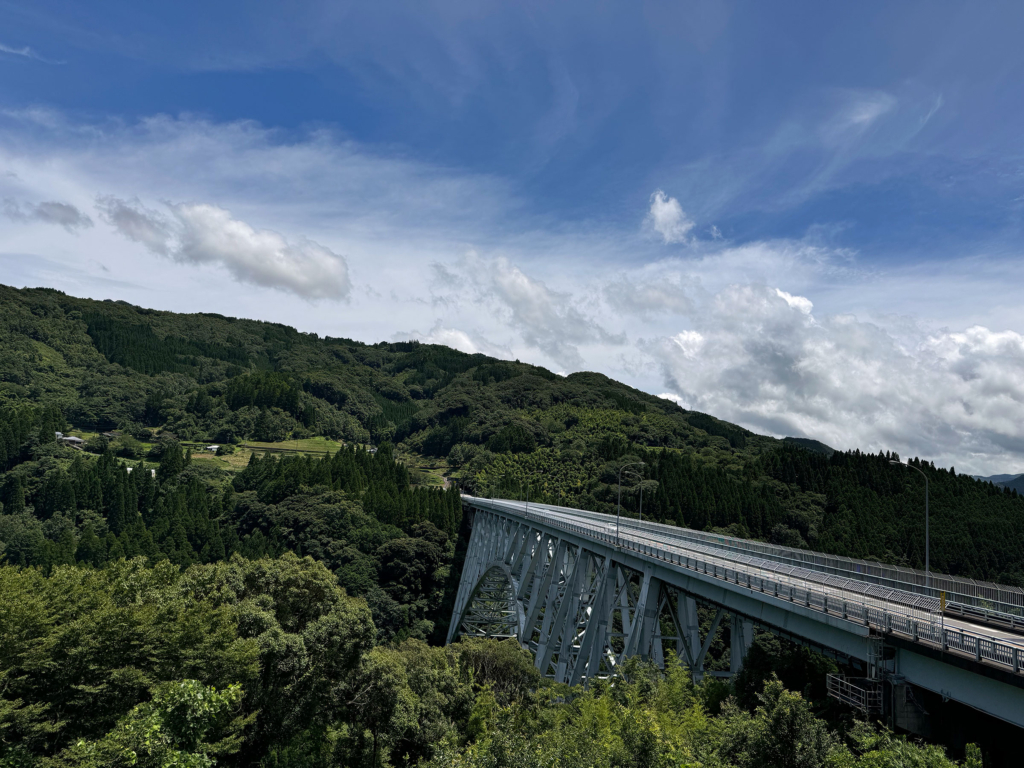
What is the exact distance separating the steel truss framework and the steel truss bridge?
0.12 metres

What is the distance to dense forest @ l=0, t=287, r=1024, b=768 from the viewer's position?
20.3 metres

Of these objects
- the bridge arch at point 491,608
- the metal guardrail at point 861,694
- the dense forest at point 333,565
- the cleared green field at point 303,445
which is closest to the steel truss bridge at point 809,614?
the metal guardrail at point 861,694

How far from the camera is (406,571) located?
8756 centimetres

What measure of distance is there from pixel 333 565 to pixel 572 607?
5553 centimetres

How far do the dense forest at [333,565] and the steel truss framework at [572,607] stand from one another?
281cm

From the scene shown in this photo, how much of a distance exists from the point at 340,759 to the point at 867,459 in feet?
366

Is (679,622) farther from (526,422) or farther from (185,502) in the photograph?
(526,422)

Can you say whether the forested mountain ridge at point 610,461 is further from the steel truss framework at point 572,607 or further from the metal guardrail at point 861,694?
the metal guardrail at point 861,694

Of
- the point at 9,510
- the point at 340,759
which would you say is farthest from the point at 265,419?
the point at 340,759

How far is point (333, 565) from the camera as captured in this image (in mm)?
86812

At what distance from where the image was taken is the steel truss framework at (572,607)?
30.8 meters

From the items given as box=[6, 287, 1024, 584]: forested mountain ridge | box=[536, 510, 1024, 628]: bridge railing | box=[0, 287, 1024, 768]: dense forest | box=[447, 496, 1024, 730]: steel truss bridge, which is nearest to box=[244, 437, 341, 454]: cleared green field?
box=[0, 287, 1024, 768]: dense forest

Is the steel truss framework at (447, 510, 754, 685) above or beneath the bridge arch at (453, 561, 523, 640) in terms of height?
above

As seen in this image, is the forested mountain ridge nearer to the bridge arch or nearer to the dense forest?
the dense forest
